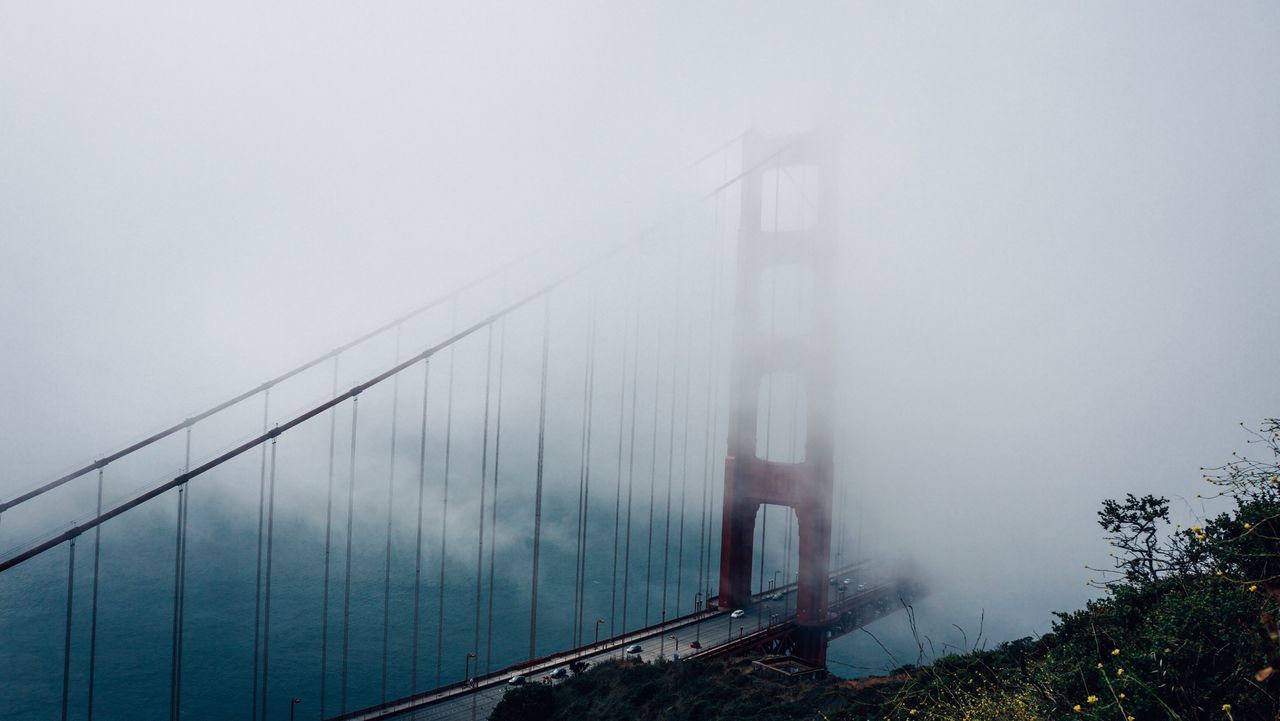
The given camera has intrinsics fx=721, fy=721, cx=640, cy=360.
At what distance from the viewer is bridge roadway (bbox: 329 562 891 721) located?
15.8 m

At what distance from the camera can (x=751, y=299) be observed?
2827cm

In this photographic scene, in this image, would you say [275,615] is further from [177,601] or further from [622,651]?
[177,601]

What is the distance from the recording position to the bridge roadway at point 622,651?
51.7 feet

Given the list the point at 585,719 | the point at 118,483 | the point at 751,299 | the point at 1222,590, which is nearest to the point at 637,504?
the point at 118,483

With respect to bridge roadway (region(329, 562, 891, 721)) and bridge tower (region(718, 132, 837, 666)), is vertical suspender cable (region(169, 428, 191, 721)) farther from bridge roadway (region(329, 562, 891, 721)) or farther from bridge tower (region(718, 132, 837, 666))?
bridge tower (region(718, 132, 837, 666))

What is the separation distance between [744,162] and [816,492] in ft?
43.0

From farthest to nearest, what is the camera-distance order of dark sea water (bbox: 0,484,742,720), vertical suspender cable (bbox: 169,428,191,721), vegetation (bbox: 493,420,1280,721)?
1. dark sea water (bbox: 0,484,742,720)
2. vertical suspender cable (bbox: 169,428,191,721)
3. vegetation (bbox: 493,420,1280,721)

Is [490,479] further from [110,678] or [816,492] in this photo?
[816,492]

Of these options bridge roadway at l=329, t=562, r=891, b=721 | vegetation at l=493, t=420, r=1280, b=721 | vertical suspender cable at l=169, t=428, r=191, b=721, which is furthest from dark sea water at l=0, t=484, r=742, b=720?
vegetation at l=493, t=420, r=1280, b=721

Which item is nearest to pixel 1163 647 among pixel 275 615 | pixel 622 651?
pixel 622 651

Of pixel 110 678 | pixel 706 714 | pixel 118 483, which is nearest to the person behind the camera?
pixel 706 714

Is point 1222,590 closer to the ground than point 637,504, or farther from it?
farther from it

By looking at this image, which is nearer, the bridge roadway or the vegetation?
the vegetation

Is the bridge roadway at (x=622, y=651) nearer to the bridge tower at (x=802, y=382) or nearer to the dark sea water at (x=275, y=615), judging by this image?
the bridge tower at (x=802, y=382)
